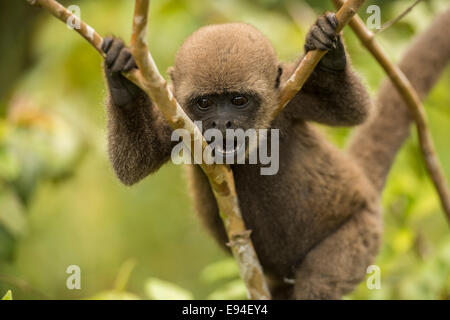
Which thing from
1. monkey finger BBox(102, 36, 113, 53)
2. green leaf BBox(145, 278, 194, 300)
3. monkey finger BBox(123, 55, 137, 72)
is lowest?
green leaf BBox(145, 278, 194, 300)

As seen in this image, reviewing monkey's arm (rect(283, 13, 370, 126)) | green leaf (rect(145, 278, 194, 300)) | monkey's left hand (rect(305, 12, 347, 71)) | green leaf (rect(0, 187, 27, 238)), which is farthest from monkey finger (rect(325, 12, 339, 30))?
green leaf (rect(0, 187, 27, 238))

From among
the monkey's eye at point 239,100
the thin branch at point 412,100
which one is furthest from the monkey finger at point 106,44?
the thin branch at point 412,100

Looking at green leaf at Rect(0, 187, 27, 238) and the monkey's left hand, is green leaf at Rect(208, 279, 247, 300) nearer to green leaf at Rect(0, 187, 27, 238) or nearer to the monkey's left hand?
green leaf at Rect(0, 187, 27, 238)

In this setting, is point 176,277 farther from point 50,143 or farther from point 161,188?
point 50,143

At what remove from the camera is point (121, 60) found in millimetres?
3746

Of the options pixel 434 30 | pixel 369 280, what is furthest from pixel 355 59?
pixel 369 280

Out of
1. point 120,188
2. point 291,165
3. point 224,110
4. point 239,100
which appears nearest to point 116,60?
point 224,110

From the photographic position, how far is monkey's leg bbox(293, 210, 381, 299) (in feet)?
17.1

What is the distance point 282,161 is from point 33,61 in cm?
546

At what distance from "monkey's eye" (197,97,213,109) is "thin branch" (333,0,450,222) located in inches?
51.5

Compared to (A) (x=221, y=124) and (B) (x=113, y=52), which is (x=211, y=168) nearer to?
(A) (x=221, y=124)

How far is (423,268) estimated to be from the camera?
561 centimetres

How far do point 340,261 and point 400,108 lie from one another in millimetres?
1850

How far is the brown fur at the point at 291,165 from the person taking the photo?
458 cm
